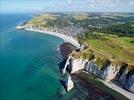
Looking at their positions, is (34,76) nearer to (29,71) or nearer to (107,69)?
(29,71)

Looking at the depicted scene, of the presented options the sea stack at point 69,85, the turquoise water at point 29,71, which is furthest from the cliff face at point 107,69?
the sea stack at point 69,85

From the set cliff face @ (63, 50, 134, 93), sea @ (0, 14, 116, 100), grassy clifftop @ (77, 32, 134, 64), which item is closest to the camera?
sea @ (0, 14, 116, 100)

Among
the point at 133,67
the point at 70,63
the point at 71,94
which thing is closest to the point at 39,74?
the point at 70,63

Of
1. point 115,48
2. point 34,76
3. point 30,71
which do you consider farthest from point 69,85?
point 115,48

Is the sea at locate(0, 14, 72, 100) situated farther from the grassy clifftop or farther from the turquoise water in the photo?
the grassy clifftop

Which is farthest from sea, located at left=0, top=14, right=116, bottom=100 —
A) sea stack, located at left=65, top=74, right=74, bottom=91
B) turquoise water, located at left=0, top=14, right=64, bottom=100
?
sea stack, located at left=65, top=74, right=74, bottom=91
